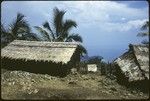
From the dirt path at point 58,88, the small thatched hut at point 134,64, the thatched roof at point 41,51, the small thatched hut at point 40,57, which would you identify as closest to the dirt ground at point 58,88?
the dirt path at point 58,88

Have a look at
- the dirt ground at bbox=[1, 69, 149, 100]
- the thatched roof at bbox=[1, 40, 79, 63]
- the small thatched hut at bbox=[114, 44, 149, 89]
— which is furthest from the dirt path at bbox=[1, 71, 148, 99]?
the thatched roof at bbox=[1, 40, 79, 63]

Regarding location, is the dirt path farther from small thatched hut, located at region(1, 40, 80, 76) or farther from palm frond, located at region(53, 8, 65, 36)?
palm frond, located at region(53, 8, 65, 36)

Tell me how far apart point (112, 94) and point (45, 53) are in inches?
240

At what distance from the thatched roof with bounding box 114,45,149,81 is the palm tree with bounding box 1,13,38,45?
8644mm

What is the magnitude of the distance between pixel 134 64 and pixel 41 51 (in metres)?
5.79

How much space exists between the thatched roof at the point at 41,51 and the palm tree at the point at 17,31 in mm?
3123

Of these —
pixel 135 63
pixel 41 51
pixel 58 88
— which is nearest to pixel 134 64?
pixel 135 63

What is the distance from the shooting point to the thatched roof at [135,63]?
1409cm

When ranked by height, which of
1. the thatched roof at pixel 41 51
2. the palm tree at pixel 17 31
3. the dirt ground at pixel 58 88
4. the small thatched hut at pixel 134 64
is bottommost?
the dirt ground at pixel 58 88

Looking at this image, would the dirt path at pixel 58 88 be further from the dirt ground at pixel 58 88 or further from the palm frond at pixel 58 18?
the palm frond at pixel 58 18

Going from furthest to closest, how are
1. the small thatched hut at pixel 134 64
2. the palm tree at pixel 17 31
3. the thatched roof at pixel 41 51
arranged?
the palm tree at pixel 17 31 < the thatched roof at pixel 41 51 < the small thatched hut at pixel 134 64

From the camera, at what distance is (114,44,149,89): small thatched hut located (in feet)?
46.0

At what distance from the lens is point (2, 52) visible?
18594 mm

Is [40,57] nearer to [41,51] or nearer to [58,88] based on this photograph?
[41,51]
